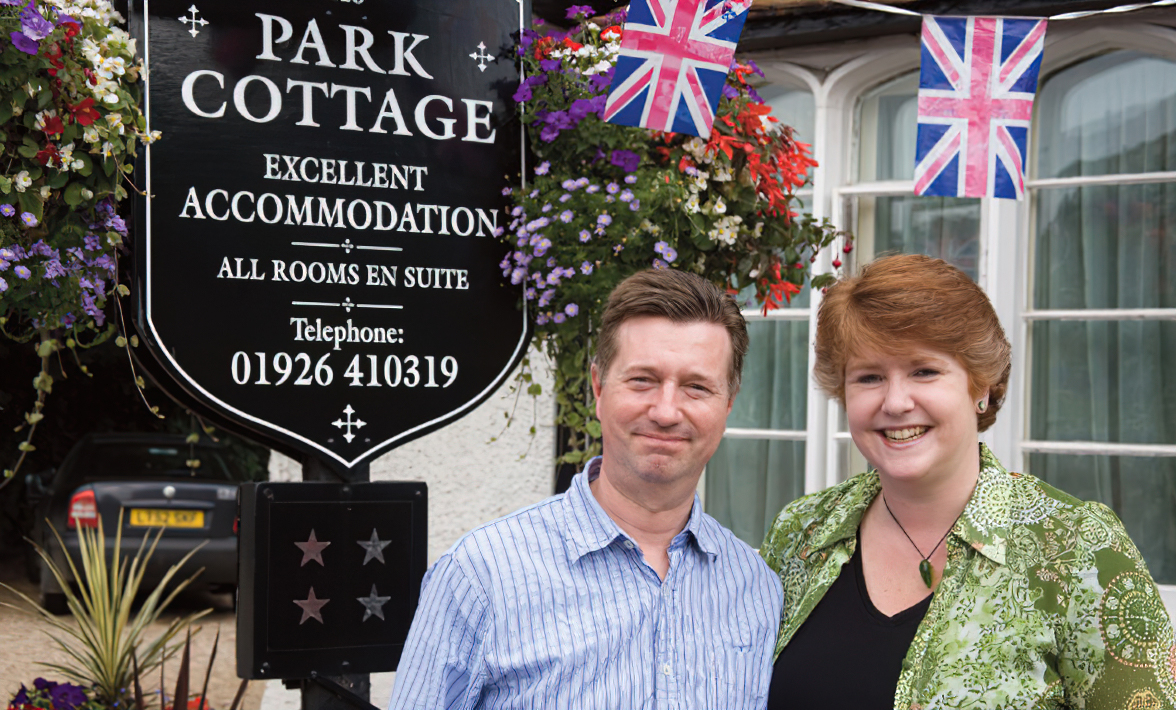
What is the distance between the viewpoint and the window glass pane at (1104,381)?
3949mm

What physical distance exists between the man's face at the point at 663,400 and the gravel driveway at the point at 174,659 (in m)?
4.69

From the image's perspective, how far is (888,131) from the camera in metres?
4.27

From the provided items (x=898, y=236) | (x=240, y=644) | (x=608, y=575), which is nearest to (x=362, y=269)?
(x=240, y=644)

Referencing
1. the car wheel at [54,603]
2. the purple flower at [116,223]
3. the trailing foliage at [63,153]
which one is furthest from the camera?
the car wheel at [54,603]

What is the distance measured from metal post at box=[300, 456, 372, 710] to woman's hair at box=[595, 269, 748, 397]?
0.99m

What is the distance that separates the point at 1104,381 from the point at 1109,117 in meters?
0.84

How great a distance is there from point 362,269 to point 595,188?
56 centimetres

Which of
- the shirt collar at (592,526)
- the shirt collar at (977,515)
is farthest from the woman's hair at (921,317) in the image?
the shirt collar at (592,526)

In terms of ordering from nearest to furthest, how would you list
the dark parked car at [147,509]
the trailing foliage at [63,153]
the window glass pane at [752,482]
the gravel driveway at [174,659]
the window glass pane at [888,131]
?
the trailing foliage at [63,153], the window glass pane at [888,131], the window glass pane at [752,482], the gravel driveway at [174,659], the dark parked car at [147,509]

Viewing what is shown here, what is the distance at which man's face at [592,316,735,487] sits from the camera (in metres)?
1.96

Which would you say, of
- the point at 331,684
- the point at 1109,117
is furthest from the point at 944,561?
the point at 1109,117

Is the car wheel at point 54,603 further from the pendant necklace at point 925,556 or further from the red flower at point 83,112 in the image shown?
the pendant necklace at point 925,556

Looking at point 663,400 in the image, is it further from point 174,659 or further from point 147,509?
point 147,509

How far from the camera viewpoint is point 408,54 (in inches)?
114
